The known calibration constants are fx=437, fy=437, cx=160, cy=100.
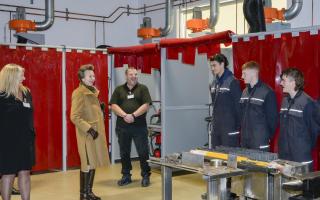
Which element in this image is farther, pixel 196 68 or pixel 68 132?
pixel 68 132

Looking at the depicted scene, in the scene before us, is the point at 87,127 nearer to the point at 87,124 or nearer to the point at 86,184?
the point at 87,124

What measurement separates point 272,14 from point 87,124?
3.33 metres

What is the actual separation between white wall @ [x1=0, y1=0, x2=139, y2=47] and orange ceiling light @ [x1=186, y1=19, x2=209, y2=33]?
221 cm

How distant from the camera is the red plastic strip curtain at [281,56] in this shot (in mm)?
4043

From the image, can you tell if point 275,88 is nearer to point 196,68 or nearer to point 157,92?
point 196,68

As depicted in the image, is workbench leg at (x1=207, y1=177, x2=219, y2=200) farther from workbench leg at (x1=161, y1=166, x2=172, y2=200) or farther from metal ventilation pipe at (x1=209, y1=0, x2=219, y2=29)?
metal ventilation pipe at (x1=209, y1=0, x2=219, y2=29)

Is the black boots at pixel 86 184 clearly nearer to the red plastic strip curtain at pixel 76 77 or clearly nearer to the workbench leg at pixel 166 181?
the workbench leg at pixel 166 181

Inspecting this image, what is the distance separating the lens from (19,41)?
697 cm

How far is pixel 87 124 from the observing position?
4574 millimetres

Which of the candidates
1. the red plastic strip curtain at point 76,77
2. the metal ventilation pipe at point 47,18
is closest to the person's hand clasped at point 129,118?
the red plastic strip curtain at point 76,77

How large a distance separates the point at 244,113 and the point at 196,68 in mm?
2275

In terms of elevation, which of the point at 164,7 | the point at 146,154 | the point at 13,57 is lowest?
the point at 146,154

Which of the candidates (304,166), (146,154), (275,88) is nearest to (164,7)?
(146,154)

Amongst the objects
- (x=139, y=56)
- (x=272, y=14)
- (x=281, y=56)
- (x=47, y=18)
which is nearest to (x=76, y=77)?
(x=139, y=56)
